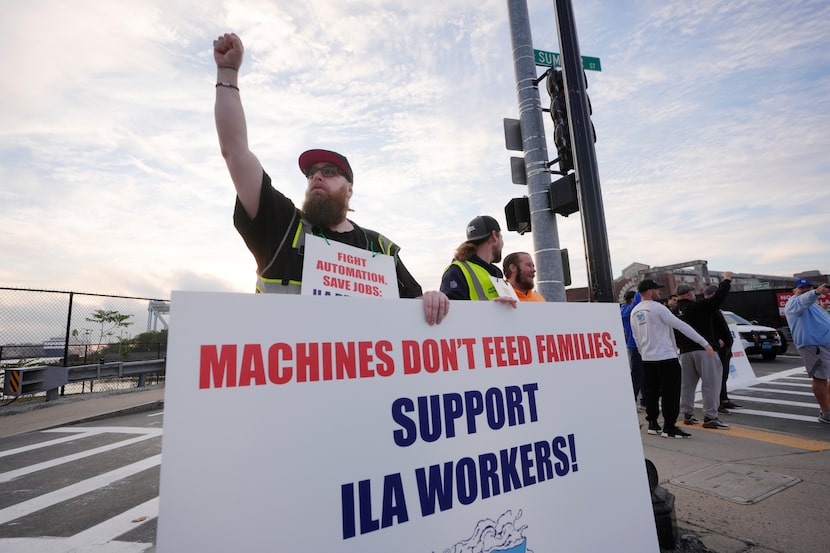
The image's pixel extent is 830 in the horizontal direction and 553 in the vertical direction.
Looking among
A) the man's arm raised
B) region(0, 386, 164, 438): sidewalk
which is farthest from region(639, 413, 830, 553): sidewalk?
region(0, 386, 164, 438): sidewalk

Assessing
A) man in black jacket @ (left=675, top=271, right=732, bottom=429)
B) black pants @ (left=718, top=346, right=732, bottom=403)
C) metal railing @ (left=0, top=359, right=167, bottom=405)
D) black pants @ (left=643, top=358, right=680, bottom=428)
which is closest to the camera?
black pants @ (left=643, top=358, right=680, bottom=428)

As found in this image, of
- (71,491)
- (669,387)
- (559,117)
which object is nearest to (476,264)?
(559,117)

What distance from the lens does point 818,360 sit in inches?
217

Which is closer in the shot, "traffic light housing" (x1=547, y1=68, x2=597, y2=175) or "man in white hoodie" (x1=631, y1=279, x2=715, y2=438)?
"traffic light housing" (x1=547, y1=68, x2=597, y2=175)

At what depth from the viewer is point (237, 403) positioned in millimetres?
1383

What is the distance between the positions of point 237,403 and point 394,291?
42.9 inches

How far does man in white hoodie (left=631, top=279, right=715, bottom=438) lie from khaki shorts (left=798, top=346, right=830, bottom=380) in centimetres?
164

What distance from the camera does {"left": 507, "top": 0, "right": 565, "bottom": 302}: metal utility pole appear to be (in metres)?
4.24

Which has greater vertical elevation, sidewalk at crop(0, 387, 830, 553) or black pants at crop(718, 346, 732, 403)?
black pants at crop(718, 346, 732, 403)

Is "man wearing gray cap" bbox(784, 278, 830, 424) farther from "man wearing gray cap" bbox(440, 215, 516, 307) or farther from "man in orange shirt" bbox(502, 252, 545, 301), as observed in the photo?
"man wearing gray cap" bbox(440, 215, 516, 307)

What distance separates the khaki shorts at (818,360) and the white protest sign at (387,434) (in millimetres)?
5283

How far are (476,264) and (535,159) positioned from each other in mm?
1976

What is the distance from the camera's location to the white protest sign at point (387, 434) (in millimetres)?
1323

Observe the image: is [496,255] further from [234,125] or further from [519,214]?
[234,125]
